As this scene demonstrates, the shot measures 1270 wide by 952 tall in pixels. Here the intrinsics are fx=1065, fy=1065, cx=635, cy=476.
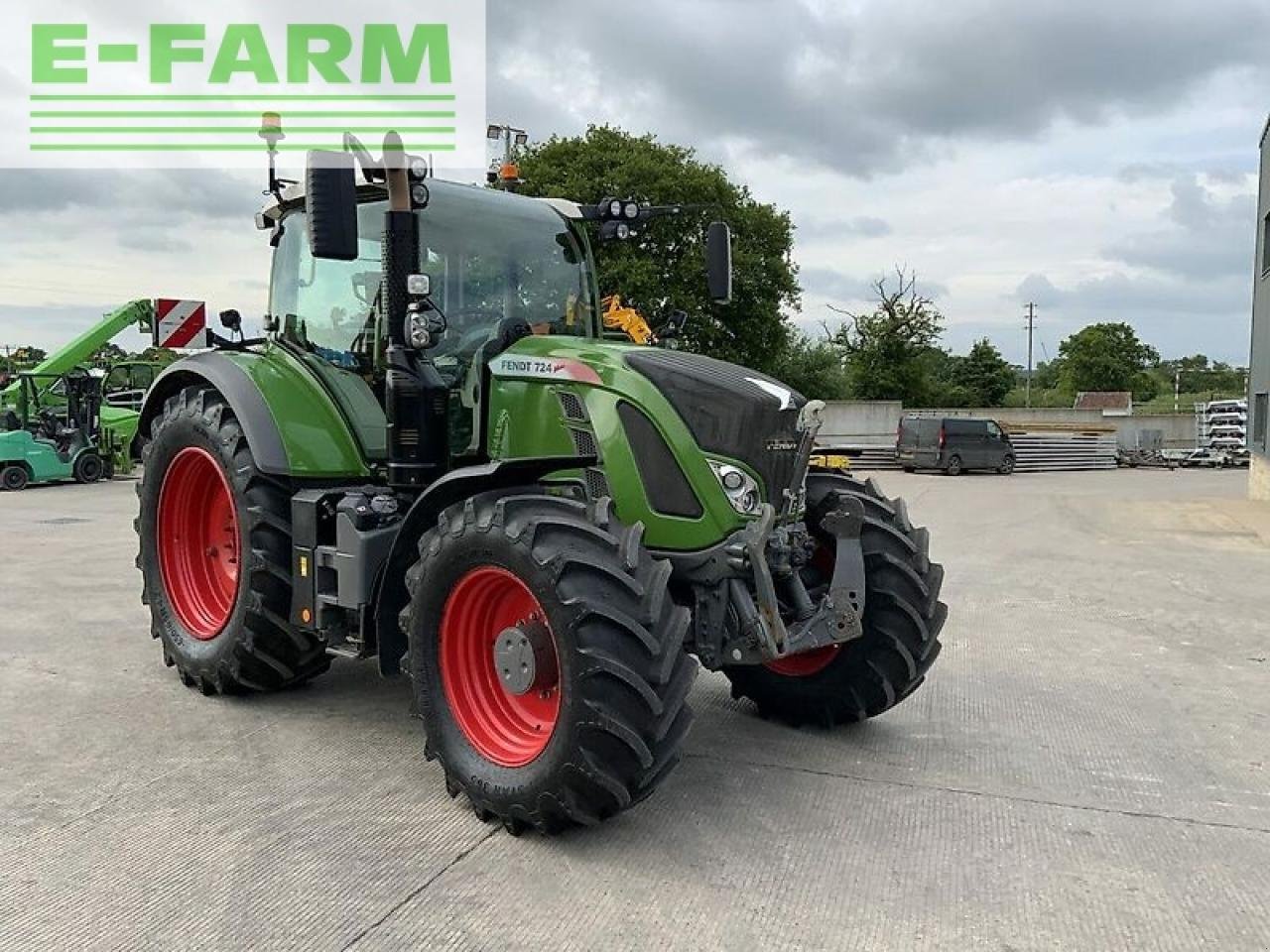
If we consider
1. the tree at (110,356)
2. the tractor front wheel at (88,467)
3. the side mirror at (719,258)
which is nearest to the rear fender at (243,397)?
the side mirror at (719,258)

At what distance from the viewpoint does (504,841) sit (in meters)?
3.62

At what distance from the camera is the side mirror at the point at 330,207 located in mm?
3869

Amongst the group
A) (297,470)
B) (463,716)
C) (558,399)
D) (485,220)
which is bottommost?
(463,716)

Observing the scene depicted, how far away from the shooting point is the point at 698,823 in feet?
12.4

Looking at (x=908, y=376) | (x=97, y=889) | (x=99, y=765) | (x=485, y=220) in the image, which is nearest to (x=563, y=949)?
(x=97, y=889)

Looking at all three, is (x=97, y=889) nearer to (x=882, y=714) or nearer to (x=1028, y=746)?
(x=882, y=714)

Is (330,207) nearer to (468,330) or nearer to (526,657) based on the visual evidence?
(468,330)

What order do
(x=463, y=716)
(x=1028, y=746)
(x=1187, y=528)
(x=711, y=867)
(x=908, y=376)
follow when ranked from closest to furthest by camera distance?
1. (x=711, y=867)
2. (x=463, y=716)
3. (x=1028, y=746)
4. (x=1187, y=528)
5. (x=908, y=376)

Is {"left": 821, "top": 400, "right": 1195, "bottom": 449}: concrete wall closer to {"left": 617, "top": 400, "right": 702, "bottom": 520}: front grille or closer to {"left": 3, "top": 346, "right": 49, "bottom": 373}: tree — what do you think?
{"left": 3, "top": 346, "right": 49, "bottom": 373}: tree

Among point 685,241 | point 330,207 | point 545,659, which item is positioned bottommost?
point 545,659

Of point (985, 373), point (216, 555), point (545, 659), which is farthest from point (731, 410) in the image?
point (985, 373)

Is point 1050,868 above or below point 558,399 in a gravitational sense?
below

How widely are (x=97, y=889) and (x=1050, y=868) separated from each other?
3006 mm

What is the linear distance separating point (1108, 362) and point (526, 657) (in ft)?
223
